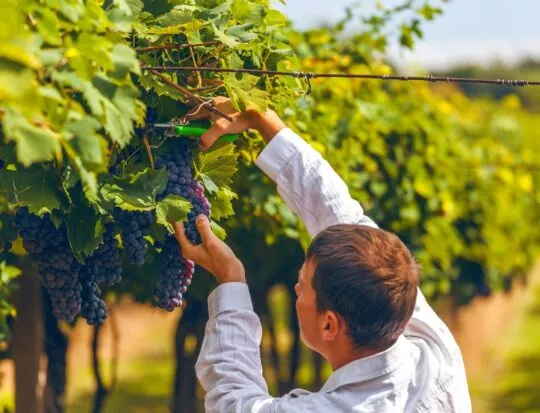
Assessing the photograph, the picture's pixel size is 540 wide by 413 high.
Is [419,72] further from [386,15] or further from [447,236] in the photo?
[386,15]

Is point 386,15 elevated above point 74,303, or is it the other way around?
point 386,15

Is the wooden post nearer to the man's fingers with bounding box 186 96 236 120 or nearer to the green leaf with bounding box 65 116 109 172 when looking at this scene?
the man's fingers with bounding box 186 96 236 120

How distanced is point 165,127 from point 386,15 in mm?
4073

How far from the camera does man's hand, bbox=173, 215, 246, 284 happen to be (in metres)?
3.24

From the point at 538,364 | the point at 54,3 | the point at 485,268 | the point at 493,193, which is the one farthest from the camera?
the point at 538,364

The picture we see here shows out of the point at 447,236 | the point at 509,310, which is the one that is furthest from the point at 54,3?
the point at 509,310

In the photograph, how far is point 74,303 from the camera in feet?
11.5

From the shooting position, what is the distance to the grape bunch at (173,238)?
3.34 metres

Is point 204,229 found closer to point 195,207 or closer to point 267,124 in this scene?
point 195,207

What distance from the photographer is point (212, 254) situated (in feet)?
10.7

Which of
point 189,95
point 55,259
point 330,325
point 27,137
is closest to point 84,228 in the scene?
point 55,259

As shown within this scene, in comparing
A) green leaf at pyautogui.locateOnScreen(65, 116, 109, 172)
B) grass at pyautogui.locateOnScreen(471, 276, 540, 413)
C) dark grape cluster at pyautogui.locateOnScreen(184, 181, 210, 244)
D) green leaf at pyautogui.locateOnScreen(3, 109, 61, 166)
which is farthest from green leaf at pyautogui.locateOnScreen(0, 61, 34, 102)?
grass at pyautogui.locateOnScreen(471, 276, 540, 413)

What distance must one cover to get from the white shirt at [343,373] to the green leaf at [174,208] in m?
0.23

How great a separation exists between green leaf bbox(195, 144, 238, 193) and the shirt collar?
31.4 inches
